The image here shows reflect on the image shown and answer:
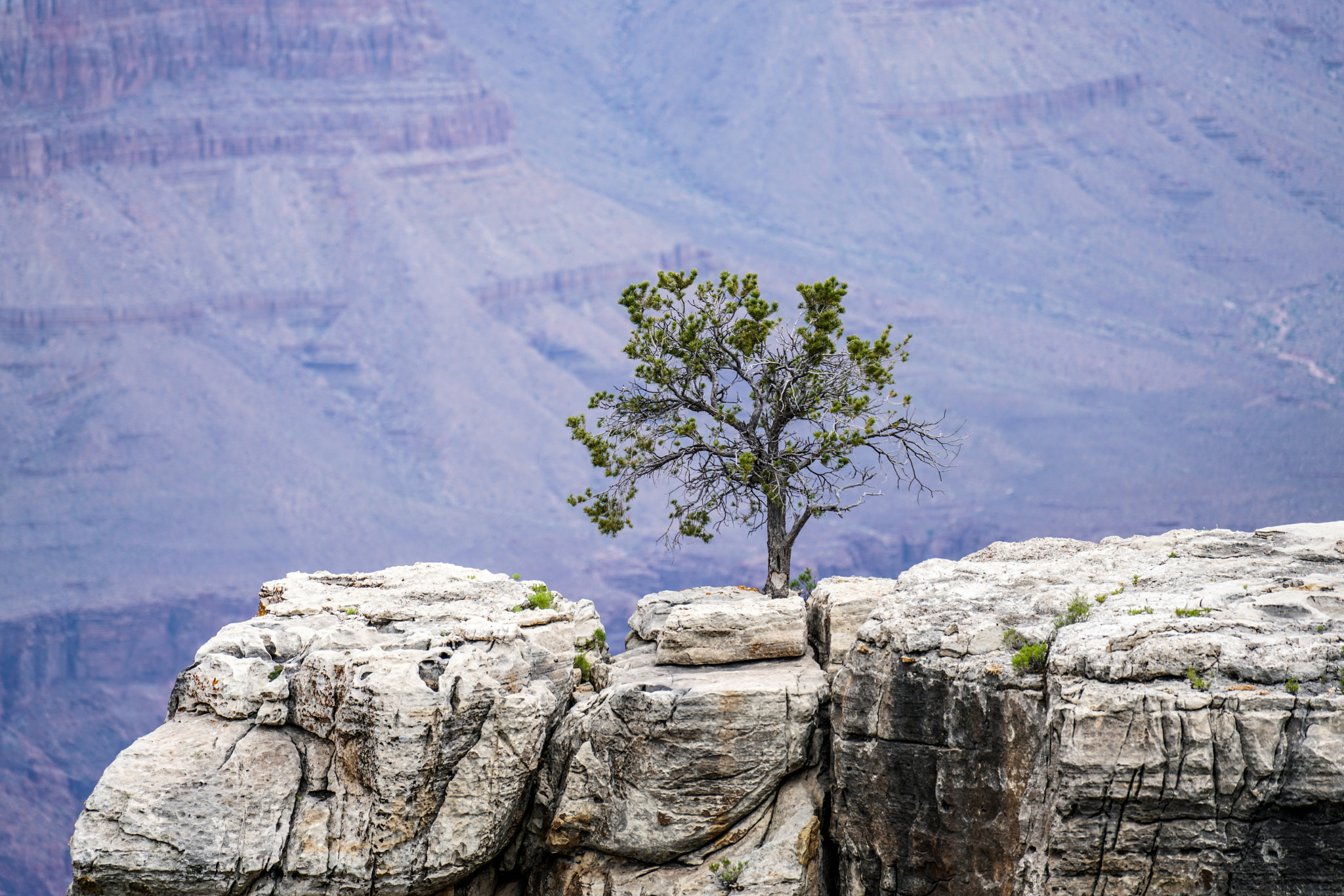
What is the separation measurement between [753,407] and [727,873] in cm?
1186

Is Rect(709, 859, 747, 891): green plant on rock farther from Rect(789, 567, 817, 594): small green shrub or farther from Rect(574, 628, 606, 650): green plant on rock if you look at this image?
Rect(789, 567, 817, 594): small green shrub

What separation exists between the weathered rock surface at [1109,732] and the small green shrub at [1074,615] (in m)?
0.18

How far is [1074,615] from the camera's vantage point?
84.4ft

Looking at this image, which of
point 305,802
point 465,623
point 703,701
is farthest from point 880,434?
point 305,802

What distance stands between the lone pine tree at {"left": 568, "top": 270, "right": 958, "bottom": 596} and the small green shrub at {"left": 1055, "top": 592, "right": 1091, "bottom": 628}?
7446mm

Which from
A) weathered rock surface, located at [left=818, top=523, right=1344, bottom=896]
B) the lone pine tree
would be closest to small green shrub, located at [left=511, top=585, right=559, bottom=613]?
the lone pine tree

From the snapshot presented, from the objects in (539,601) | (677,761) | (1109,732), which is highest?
(1109,732)

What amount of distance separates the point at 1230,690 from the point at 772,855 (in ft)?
31.0

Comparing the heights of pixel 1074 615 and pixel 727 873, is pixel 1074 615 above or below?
above

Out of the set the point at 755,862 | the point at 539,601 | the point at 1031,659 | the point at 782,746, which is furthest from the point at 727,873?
the point at 539,601

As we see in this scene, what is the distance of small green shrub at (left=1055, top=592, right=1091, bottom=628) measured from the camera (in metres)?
25.7

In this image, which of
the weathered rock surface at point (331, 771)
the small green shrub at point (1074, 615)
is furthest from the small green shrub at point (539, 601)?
the small green shrub at point (1074, 615)

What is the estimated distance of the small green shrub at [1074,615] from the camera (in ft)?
84.2

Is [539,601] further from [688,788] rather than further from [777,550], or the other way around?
[777,550]
